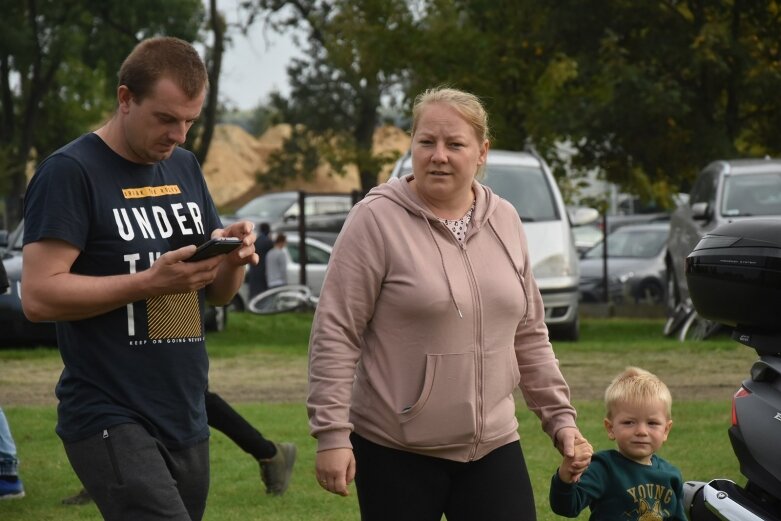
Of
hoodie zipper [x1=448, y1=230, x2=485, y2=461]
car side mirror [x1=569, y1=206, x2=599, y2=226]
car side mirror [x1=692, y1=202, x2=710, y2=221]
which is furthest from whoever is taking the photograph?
car side mirror [x1=569, y1=206, x2=599, y2=226]

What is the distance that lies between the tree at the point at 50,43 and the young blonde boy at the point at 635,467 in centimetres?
2912

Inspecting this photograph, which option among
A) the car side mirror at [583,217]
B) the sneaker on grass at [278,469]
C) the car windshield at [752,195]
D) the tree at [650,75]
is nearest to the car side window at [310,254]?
the tree at [650,75]

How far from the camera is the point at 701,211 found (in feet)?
51.0

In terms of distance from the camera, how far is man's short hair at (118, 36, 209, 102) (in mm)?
4160

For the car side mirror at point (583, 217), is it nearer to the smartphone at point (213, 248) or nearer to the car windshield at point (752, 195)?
the car windshield at point (752, 195)

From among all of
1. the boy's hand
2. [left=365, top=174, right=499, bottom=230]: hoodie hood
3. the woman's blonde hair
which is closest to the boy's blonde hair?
the boy's hand

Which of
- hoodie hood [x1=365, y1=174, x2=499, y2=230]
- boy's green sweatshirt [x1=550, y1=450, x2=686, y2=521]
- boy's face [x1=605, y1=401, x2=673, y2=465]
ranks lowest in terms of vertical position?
boy's green sweatshirt [x1=550, y1=450, x2=686, y2=521]

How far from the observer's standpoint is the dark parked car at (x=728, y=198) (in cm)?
1567

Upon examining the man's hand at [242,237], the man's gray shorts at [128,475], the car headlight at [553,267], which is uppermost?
the man's hand at [242,237]

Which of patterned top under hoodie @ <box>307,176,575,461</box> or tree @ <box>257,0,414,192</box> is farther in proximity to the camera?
tree @ <box>257,0,414,192</box>

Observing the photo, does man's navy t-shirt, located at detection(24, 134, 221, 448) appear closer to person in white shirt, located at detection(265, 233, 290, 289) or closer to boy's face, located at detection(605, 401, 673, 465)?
boy's face, located at detection(605, 401, 673, 465)

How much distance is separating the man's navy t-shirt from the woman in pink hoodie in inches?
15.6

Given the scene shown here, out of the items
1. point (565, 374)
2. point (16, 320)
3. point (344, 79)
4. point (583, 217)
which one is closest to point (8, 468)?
point (565, 374)

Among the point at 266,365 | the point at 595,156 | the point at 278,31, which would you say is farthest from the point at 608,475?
the point at 278,31
